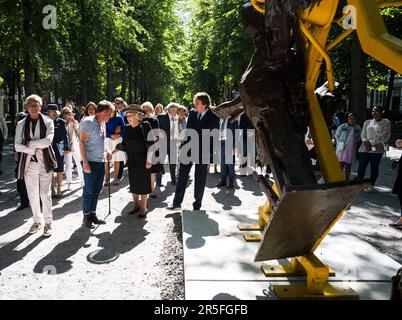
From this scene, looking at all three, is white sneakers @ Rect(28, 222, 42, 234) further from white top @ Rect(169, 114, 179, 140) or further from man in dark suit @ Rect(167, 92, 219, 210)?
white top @ Rect(169, 114, 179, 140)

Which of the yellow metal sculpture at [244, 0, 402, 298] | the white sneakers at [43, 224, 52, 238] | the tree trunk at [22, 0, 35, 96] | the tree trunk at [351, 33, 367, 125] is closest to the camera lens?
the yellow metal sculpture at [244, 0, 402, 298]

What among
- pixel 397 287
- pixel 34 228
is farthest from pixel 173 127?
pixel 397 287

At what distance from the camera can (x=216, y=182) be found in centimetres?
1005

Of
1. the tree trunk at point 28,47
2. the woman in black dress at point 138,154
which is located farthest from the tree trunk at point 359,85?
the tree trunk at point 28,47

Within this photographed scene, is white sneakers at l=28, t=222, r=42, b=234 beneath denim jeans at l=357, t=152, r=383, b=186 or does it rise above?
beneath

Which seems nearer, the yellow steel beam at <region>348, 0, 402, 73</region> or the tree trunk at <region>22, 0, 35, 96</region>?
the yellow steel beam at <region>348, 0, 402, 73</region>

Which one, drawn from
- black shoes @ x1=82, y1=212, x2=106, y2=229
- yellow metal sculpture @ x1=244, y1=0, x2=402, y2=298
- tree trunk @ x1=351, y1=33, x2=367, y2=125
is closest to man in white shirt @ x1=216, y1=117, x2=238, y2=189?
Answer: black shoes @ x1=82, y1=212, x2=106, y2=229

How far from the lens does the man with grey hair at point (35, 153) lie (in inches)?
217

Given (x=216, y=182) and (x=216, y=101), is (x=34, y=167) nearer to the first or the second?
(x=216, y=182)

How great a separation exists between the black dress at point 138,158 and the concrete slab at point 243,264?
1417 millimetres

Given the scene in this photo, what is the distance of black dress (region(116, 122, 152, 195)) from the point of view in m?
6.63

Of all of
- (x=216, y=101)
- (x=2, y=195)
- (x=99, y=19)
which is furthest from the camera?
(x=216, y=101)

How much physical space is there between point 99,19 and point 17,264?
13933 millimetres

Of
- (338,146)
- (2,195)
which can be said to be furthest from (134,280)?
(338,146)
